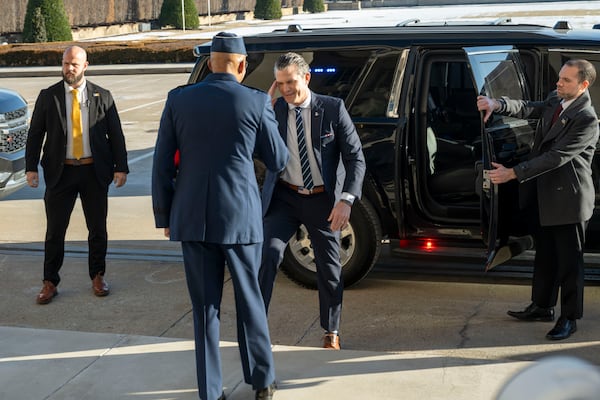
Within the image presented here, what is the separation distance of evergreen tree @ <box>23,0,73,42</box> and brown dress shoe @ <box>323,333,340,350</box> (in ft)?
105

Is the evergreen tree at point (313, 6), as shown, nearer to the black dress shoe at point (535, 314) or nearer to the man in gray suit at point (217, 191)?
the black dress shoe at point (535, 314)

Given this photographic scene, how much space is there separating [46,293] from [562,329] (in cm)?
356

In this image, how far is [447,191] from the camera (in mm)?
7184

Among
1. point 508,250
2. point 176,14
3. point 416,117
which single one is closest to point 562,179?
point 508,250

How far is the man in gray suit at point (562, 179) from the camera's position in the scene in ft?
19.7

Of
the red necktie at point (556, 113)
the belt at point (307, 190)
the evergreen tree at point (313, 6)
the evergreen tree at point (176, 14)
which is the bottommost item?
the evergreen tree at point (313, 6)

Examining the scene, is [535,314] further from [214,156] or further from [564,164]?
[214,156]

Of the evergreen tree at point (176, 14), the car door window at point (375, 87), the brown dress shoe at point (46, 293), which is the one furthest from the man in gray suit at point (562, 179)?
the evergreen tree at point (176, 14)

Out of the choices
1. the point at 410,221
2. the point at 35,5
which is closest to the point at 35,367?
the point at 410,221

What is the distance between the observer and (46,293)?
719cm

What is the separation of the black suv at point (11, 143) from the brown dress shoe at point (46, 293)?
1.95 metres

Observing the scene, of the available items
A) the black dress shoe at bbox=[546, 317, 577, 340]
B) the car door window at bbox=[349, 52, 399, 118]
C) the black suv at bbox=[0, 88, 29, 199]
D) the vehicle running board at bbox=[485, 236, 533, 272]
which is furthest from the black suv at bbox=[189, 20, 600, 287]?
the black suv at bbox=[0, 88, 29, 199]

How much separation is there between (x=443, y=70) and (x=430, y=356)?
2.29m

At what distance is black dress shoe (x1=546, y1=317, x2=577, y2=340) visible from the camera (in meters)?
6.18
